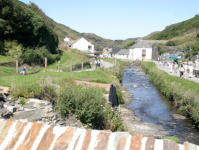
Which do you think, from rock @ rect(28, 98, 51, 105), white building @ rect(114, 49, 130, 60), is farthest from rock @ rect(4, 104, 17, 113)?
white building @ rect(114, 49, 130, 60)

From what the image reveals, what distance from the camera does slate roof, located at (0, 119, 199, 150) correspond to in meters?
3.90

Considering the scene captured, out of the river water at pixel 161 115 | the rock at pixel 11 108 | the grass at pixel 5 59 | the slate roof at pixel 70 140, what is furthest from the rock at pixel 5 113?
the grass at pixel 5 59

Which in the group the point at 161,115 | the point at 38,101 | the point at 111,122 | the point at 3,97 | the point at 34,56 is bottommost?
the point at 161,115

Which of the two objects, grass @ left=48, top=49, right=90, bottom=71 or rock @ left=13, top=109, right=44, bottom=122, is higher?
grass @ left=48, top=49, right=90, bottom=71

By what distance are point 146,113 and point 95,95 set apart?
31.9 feet

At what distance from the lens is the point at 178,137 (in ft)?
47.2

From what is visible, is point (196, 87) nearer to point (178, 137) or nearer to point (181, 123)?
point (181, 123)

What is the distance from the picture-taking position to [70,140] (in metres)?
4.18

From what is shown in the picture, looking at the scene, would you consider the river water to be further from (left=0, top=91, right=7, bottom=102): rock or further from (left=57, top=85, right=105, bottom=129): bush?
(left=0, top=91, right=7, bottom=102): rock

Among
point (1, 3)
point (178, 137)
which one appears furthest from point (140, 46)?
point (178, 137)

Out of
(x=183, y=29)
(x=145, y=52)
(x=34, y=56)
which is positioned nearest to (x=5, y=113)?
(x=34, y=56)

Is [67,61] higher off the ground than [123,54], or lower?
lower

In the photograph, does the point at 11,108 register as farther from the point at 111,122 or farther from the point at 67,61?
the point at 67,61

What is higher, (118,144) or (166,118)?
(118,144)
